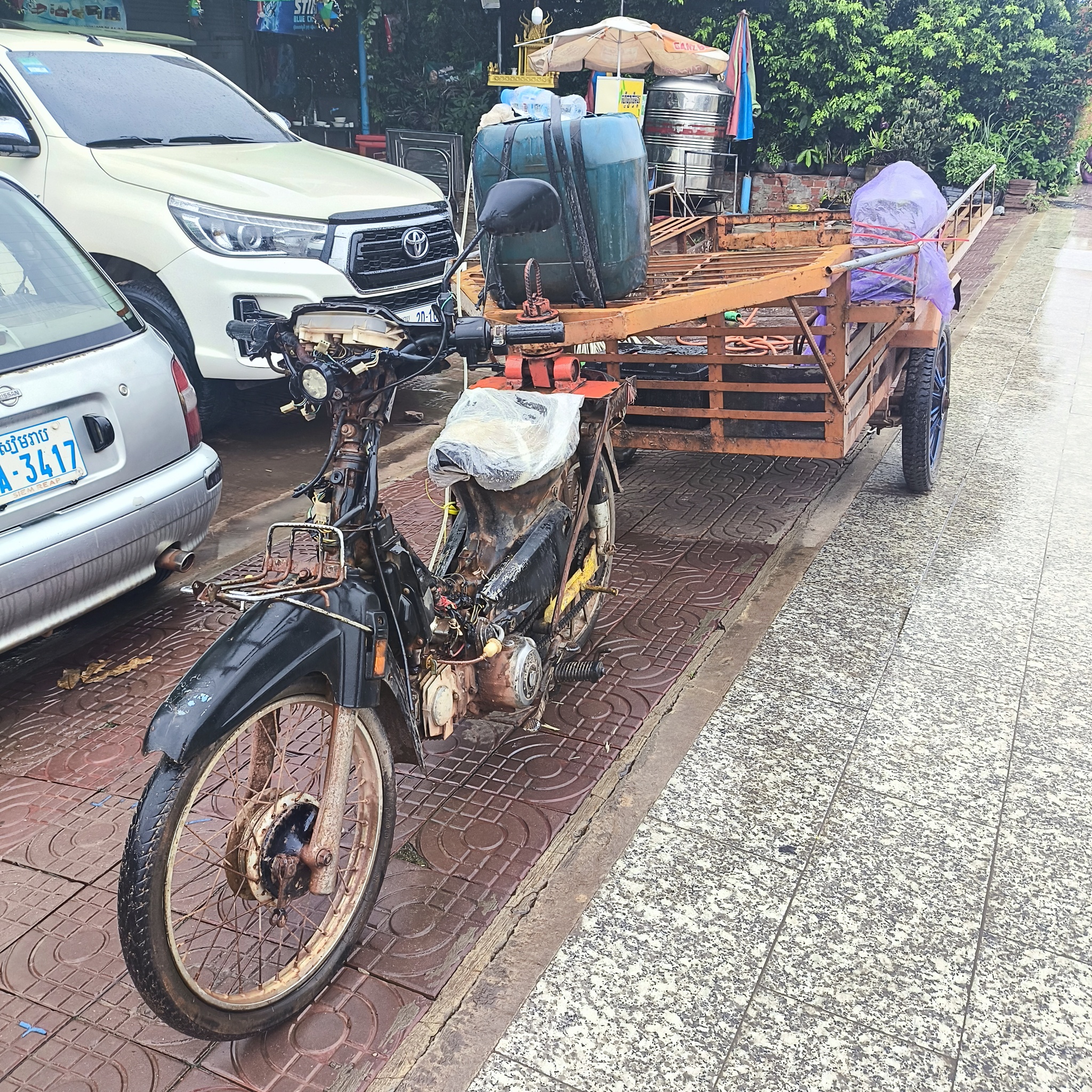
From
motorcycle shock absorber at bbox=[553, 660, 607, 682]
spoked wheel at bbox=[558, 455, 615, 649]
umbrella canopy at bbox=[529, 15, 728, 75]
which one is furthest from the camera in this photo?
umbrella canopy at bbox=[529, 15, 728, 75]

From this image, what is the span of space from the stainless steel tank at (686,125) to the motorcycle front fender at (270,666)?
44.6 ft

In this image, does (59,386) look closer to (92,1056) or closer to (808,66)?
(92,1056)

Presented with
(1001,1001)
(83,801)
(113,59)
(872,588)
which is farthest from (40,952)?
(113,59)

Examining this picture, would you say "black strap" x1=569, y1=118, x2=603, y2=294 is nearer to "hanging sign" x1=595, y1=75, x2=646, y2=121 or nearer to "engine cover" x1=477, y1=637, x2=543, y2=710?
"engine cover" x1=477, y1=637, x2=543, y2=710

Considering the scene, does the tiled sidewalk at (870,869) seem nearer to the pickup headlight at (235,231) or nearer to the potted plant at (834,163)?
the pickup headlight at (235,231)

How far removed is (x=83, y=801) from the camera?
323cm

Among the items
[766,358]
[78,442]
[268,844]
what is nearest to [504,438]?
[268,844]

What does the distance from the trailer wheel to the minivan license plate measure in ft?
13.1

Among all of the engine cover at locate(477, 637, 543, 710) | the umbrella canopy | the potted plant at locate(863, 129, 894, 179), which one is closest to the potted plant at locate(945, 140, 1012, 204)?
the potted plant at locate(863, 129, 894, 179)

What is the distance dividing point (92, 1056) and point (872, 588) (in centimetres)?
355

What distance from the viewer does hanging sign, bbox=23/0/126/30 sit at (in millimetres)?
12172

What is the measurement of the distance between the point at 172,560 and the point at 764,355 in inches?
114

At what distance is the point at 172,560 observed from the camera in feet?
13.4

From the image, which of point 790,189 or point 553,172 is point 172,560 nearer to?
point 553,172
